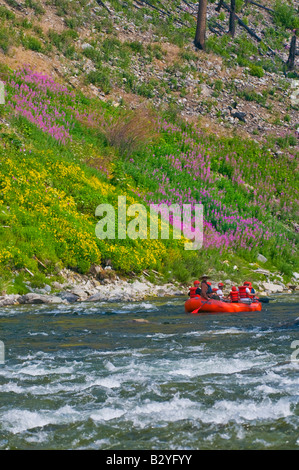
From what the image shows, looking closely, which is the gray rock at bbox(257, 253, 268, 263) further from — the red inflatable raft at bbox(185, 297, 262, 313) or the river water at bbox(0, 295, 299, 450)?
the river water at bbox(0, 295, 299, 450)

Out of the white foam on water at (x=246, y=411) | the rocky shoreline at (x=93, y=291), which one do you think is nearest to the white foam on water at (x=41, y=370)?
the white foam on water at (x=246, y=411)

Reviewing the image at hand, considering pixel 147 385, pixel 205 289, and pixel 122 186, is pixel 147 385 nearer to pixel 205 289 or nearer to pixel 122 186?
pixel 205 289

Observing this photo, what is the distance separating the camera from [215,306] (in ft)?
53.1

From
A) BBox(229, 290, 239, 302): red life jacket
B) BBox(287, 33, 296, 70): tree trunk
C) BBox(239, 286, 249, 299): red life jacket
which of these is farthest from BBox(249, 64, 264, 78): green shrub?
BBox(229, 290, 239, 302): red life jacket

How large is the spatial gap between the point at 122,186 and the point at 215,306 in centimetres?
1008

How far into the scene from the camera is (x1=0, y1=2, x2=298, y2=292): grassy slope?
18.7 meters

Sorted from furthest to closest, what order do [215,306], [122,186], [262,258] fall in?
1. [262,258]
2. [122,186]
3. [215,306]

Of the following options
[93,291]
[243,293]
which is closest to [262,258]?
[243,293]

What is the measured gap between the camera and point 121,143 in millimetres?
27547

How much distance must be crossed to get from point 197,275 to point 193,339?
33.1ft

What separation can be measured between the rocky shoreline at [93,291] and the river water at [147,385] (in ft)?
9.12

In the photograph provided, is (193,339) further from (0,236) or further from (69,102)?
(69,102)

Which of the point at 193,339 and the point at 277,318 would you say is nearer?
the point at 193,339
